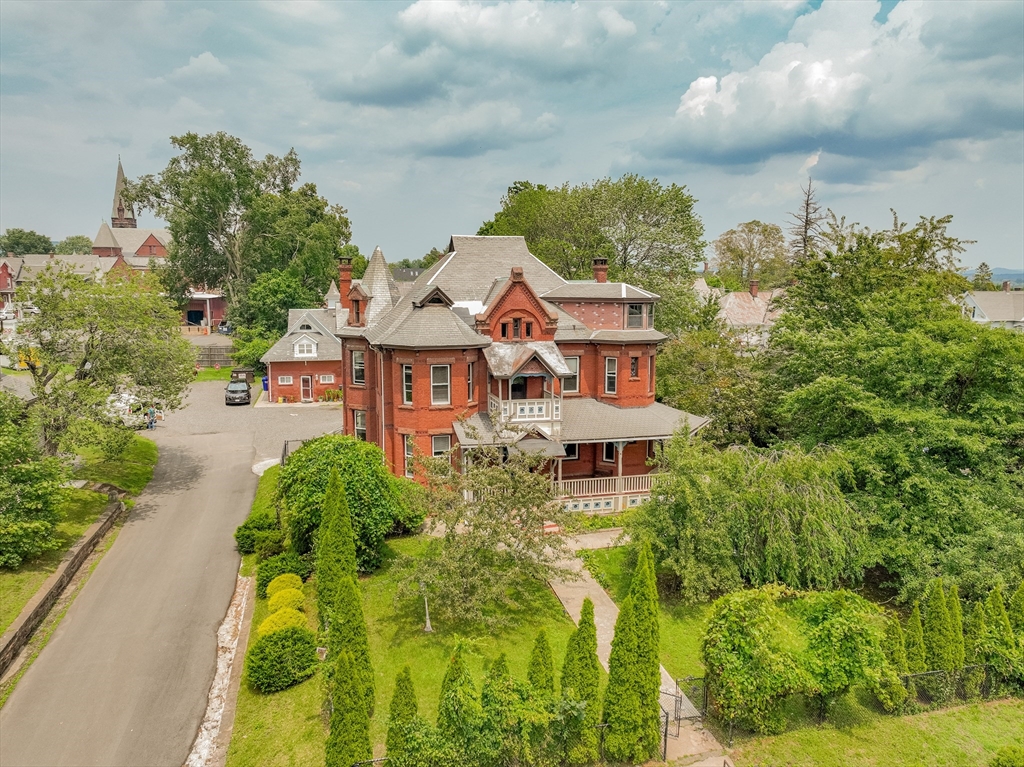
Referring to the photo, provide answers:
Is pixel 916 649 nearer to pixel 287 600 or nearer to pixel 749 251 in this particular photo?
pixel 287 600

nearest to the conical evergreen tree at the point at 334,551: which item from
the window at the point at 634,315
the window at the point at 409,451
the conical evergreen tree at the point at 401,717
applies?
the conical evergreen tree at the point at 401,717

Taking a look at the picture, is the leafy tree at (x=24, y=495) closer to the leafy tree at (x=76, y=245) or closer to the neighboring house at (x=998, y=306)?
the neighboring house at (x=998, y=306)

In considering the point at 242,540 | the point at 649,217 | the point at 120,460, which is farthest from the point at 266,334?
the point at 242,540

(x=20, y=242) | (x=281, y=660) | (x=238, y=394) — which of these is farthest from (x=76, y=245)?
(x=281, y=660)

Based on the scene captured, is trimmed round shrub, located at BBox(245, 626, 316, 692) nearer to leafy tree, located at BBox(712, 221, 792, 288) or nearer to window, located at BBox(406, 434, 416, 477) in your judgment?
window, located at BBox(406, 434, 416, 477)

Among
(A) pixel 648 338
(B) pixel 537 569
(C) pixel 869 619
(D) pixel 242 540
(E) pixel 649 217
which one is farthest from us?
(E) pixel 649 217

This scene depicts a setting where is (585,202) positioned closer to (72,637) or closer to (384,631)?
(384,631)

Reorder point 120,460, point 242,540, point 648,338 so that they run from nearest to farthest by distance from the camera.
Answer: point 242,540 < point 648,338 < point 120,460
